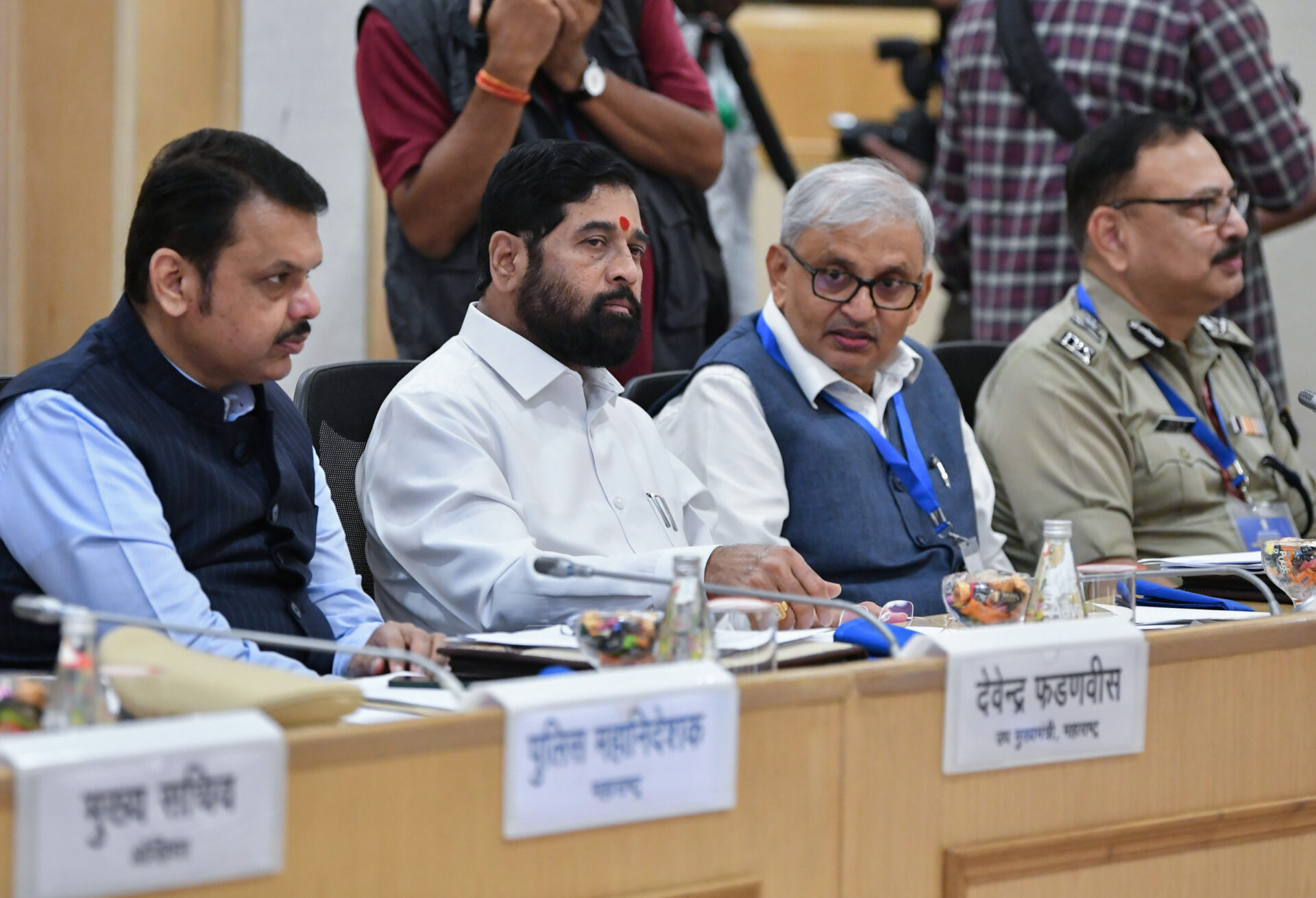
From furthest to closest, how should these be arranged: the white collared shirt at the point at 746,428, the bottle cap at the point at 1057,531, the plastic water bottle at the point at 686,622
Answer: the white collared shirt at the point at 746,428, the bottle cap at the point at 1057,531, the plastic water bottle at the point at 686,622

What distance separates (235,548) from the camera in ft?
6.34

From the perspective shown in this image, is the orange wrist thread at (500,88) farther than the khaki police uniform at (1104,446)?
No

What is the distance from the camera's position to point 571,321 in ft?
7.65

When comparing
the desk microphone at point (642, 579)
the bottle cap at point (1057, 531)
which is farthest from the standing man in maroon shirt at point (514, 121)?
the desk microphone at point (642, 579)

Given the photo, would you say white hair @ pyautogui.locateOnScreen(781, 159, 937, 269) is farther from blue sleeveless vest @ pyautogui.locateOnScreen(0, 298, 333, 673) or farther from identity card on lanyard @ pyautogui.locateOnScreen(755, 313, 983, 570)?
blue sleeveless vest @ pyautogui.locateOnScreen(0, 298, 333, 673)

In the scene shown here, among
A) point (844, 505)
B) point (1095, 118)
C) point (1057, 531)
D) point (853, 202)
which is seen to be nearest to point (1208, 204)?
point (1095, 118)

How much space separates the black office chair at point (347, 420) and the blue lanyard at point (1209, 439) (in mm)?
1431

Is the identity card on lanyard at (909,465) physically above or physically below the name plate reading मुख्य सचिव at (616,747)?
above

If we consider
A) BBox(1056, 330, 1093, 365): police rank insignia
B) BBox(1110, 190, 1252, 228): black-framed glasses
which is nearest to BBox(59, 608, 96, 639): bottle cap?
BBox(1056, 330, 1093, 365): police rank insignia

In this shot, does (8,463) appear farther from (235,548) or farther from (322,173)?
(322,173)

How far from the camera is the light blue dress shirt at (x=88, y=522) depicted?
173cm

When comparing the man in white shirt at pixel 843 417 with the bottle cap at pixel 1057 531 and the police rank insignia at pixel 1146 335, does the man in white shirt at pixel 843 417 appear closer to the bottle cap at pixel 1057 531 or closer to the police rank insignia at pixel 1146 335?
the police rank insignia at pixel 1146 335

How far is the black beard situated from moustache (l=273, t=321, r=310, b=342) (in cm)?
48

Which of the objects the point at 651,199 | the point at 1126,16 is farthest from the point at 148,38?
the point at 1126,16
